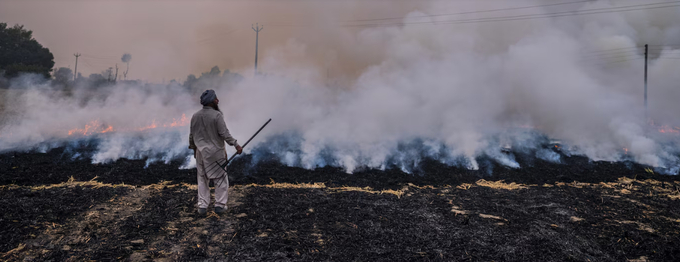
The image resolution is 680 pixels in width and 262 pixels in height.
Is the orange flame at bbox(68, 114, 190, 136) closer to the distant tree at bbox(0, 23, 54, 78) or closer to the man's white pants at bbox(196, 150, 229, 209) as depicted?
the man's white pants at bbox(196, 150, 229, 209)

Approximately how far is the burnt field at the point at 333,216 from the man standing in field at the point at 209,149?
1.34ft

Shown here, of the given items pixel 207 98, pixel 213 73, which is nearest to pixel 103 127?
pixel 207 98

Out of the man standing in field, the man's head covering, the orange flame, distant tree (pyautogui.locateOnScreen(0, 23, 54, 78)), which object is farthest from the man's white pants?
distant tree (pyautogui.locateOnScreen(0, 23, 54, 78))

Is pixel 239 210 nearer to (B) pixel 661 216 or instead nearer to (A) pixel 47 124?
(B) pixel 661 216

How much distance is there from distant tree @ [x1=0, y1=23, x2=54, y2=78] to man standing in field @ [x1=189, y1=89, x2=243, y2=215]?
3597 cm

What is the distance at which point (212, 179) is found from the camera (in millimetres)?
5414

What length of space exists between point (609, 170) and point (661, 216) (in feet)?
18.2

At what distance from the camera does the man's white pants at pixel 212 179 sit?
17.6 feet

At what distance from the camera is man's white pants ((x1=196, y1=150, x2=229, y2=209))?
17.6ft

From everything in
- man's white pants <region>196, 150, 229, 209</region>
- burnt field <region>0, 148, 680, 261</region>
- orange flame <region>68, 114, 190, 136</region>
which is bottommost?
burnt field <region>0, 148, 680, 261</region>

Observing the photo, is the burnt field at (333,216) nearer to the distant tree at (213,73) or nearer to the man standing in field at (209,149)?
the man standing in field at (209,149)

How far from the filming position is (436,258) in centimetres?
390

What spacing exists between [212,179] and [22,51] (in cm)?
4341

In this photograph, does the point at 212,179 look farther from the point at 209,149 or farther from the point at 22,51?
the point at 22,51
